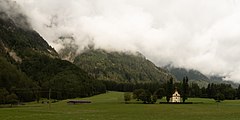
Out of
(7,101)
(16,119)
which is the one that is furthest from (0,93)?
(16,119)

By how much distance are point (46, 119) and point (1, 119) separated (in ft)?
31.1

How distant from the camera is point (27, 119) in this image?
7912 cm

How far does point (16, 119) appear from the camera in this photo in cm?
7919

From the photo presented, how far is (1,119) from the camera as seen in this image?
76875mm

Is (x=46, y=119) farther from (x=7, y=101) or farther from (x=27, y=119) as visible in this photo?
(x=7, y=101)

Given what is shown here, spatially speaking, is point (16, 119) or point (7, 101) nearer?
point (16, 119)

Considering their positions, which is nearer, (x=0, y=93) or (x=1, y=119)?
(x=1, y=119)

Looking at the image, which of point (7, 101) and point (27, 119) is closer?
point (27, 119)

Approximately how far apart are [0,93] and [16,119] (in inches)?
5056

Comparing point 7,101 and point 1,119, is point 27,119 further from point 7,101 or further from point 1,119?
point 7,101

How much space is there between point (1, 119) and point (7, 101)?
125873 mm

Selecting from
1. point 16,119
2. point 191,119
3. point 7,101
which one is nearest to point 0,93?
point 7,101

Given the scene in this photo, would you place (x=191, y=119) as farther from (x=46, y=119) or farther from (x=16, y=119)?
(x=16, y=119)

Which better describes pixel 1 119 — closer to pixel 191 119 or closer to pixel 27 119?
pixel 27 119
